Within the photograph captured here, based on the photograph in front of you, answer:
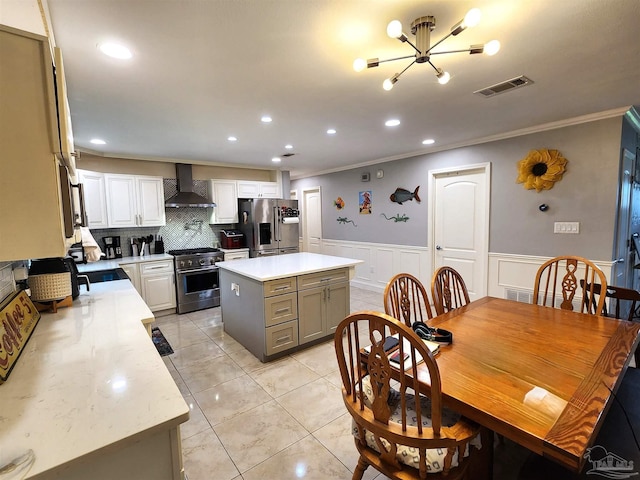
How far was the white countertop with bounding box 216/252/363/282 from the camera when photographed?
9.34ft

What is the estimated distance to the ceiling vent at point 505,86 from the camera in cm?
225

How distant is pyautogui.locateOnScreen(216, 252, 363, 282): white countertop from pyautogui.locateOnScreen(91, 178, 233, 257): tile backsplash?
2048mm

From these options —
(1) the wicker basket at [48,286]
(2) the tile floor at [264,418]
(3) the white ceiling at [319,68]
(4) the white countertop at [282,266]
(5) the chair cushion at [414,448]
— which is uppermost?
(3) the white ceiling at [319,68]

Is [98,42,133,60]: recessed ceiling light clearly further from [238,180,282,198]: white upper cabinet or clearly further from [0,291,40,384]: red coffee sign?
[238,180,282,198]: white upper cabinet

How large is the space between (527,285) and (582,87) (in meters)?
2.29

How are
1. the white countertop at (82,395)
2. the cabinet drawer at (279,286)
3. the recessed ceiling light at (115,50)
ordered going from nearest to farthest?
the white countertop at (82,395), the recessed ceiling light at (115,50), the cabinet drawer at (279,286)

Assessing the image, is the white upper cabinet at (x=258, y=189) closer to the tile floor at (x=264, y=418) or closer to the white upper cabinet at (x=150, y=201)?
the white upper cabinet at (x=150, y=201)

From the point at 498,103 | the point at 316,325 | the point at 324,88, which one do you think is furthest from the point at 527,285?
the point at 324,88

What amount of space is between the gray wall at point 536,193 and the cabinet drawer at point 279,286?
268 centimetres

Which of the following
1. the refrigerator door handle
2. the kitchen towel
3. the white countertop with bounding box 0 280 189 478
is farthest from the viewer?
the refrigerator door handle

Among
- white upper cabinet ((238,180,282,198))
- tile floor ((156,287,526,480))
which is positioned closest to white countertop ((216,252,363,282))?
tile floor ((156,287,526,480))

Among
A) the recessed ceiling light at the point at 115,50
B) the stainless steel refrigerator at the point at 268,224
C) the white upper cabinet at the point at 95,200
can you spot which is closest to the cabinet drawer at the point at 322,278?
the recessed ceiling light at the point at 115,50

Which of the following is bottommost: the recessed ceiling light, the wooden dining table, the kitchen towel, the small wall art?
the wooden dining table

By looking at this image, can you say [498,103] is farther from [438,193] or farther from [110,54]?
[110,54]
